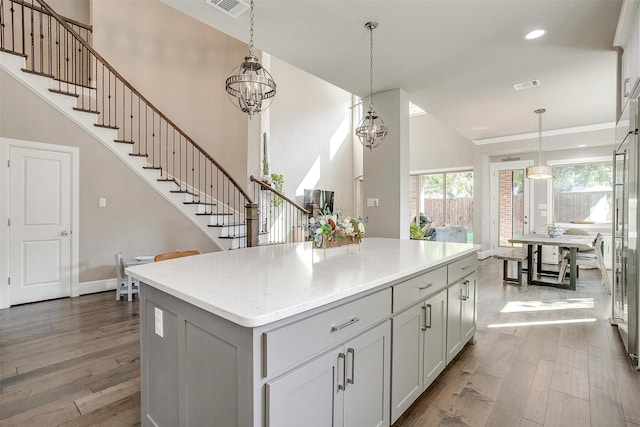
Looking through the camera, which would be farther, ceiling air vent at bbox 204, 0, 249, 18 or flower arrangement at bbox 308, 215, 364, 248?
ceiling air vent at bbox 204, 0, 249, 18

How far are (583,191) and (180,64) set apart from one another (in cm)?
877

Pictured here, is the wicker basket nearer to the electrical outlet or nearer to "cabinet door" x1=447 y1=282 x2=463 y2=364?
"cabinet door" x1=447 y1=282 x2=463 y2=364

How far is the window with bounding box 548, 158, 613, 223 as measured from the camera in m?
6.59

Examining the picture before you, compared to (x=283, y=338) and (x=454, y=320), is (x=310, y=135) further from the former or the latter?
(x=283, y=338)

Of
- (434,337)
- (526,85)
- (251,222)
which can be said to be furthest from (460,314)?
(526,85)

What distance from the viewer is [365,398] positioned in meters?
1.47

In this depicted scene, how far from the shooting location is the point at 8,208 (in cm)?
387

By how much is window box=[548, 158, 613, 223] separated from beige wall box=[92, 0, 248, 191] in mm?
6925

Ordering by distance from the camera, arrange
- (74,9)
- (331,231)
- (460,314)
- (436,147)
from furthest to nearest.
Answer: (436,147), (74,9), (460,314), (331,231)

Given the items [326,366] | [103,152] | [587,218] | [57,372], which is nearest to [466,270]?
[326,366]

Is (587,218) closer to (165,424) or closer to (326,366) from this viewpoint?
(326,366)

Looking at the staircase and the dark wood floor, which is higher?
the staircase

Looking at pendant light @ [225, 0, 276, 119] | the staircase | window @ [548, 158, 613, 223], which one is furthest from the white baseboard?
window @ [548, 158, 613, 223]

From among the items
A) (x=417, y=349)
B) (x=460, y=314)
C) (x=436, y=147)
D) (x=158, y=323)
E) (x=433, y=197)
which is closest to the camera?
(x=158, y=323)
